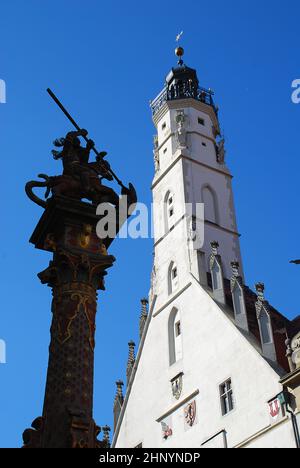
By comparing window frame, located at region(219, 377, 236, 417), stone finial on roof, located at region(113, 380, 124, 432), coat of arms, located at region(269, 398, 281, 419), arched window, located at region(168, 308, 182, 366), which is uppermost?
arched window, located at region(168, 308, 182, 366)

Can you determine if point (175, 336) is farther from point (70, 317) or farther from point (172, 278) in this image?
point (70, 317)

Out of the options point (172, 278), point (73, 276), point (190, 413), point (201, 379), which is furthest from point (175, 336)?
point (73, 276)

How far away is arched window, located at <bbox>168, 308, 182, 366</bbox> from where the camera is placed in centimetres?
2295

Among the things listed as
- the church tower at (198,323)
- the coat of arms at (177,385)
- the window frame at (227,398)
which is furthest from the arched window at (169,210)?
the window frame at (227,398)

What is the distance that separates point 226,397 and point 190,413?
5.67ft

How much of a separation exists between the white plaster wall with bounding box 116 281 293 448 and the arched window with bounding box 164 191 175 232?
14.0 ft

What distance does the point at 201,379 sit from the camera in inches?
810

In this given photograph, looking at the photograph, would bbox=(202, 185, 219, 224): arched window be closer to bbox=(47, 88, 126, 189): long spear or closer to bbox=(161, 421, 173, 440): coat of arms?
bbox=(161, 421, 173, 440): coat of arms

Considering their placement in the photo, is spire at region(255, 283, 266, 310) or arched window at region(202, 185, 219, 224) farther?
arched window at region(202, 185, 219, 224)

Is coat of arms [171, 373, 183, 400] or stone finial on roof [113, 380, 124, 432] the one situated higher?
stone finial on roof [113, 380, 124, 432]

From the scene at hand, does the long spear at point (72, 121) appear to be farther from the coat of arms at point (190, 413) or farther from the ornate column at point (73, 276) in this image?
the coat of arms at point (190, 413)

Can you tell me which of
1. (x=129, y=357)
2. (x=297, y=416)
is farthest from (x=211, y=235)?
(x=297, y=416)

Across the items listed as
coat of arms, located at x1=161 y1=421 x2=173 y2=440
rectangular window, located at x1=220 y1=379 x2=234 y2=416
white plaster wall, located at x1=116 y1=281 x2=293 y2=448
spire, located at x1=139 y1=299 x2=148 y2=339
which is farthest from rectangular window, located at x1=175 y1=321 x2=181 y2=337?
rectangular window, located at x1=220 y1=379 x2=234 y2=416

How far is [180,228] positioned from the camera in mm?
26469
